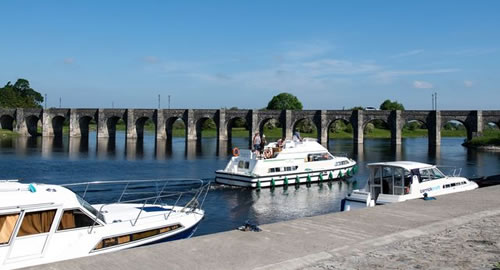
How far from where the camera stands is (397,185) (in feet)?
69.3

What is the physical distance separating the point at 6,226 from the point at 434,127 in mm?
74498

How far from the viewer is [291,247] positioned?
10.6 m

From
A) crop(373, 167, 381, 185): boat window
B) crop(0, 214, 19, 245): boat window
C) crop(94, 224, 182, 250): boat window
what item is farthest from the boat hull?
crop(0, 214, 19, 245): boat window

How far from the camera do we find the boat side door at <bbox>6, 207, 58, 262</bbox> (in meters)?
10.8

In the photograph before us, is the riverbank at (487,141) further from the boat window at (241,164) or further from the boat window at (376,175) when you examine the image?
the boat window at (376,175)

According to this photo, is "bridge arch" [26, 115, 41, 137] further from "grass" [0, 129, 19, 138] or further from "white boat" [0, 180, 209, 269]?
"white boat" [0, 180, 209, 269]

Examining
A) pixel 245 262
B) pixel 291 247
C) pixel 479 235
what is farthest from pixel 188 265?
pixel 479 235

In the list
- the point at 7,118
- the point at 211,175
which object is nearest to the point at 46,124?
the point at 7,118

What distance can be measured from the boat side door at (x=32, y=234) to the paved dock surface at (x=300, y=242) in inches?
103

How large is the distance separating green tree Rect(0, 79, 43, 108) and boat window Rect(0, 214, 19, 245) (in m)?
142

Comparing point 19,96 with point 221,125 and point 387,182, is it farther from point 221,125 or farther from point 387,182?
point 387,182

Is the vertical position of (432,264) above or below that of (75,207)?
below

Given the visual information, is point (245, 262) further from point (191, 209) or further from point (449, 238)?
point (191, 209)

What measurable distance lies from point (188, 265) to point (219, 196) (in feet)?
62.6
